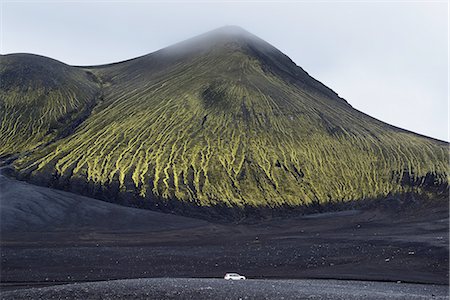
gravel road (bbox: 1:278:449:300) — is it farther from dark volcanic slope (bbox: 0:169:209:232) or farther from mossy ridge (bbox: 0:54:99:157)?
mossy ridge (bbox: 0:54:99:157)

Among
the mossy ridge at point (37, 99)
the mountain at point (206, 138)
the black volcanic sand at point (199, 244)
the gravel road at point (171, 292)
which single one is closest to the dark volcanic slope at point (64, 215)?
the black volcanic sand at point (199, 244)

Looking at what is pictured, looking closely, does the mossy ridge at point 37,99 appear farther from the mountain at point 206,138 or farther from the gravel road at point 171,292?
the gravel road at point 171,292

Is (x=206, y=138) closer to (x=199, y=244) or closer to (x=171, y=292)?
(x=199, y=244)

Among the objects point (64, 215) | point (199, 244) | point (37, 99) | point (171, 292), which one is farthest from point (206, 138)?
point (171, 292)

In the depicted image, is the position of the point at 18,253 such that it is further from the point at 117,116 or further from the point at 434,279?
the point at 117,116

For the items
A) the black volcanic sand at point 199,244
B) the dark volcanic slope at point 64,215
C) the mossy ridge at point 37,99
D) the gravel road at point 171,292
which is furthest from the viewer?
the mossy ridge at point 37,99

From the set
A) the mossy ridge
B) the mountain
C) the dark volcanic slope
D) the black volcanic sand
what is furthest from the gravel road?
the mossy ridge
